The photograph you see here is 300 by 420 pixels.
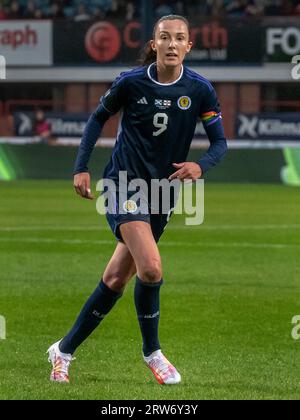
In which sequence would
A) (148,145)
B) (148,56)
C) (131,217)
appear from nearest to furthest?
(131,217)
(148,145)
(148,56)

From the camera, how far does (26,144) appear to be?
30938 mm

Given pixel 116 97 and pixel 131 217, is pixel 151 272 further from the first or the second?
pixel 116 97

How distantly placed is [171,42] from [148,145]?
0.69 meters

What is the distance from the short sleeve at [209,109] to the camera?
310 inches

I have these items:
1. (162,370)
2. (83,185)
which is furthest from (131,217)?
(162,370)

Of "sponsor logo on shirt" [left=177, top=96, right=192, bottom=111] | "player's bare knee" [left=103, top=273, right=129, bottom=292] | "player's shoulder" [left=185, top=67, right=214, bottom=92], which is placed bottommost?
"player's bare knee" [left=103, top=273, right=129, bottom=292]

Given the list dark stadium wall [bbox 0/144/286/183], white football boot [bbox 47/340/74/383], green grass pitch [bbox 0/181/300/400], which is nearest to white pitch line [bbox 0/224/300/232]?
green grass pitch [bbox 0/181/300/400]

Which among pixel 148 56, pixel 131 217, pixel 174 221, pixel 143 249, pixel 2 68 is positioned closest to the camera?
pixel 143 249

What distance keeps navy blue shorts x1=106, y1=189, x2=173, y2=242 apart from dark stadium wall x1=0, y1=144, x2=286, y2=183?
845 inches

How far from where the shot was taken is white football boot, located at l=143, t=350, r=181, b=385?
7.62m

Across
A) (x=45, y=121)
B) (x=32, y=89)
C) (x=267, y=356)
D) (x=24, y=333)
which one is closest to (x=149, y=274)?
(x=267, y=356)

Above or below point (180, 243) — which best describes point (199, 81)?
above

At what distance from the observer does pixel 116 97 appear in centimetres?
780

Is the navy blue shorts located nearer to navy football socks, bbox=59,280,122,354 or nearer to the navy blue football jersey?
the navy blue football jersey
